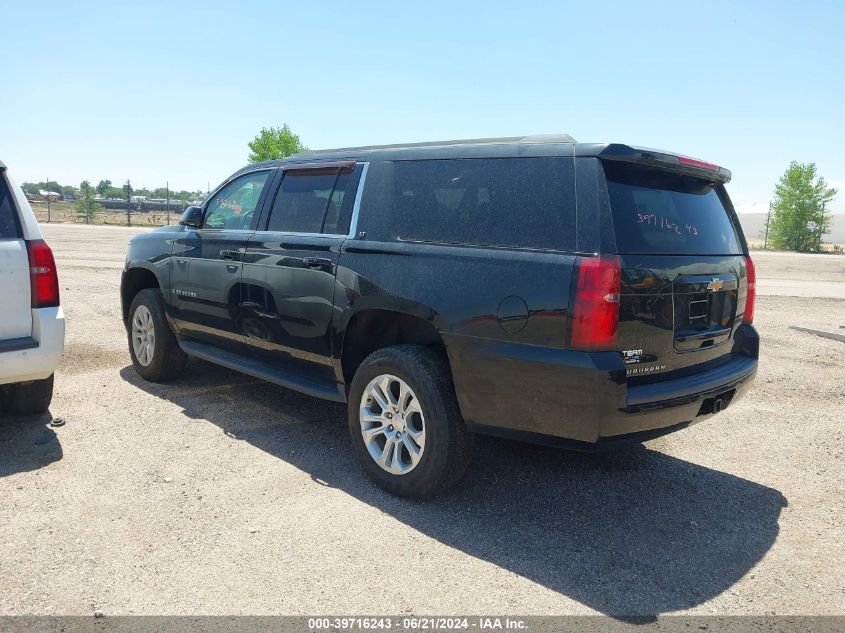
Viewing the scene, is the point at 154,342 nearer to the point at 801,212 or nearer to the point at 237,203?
the point at 237,203

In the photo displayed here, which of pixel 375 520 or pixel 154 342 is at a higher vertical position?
pixel 154 342

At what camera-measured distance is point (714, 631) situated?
8.60ft

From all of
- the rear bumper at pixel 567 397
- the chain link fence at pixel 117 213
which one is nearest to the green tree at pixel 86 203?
the chain link fence at pixel 117 213

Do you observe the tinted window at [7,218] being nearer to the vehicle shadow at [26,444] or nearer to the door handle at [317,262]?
the vehicle shadow at [26,444]

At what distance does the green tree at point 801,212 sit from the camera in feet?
169

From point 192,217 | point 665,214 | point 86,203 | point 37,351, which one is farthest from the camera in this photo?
point 86,203

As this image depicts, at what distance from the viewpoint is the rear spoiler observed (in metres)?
3.16

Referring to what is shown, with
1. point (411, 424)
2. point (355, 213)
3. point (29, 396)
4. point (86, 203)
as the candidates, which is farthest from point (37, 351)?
point (86, 203)

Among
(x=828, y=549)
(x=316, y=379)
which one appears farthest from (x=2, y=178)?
(x=828, y=549)

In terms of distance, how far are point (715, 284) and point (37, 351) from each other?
417cm

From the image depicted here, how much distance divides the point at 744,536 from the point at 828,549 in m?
0.39

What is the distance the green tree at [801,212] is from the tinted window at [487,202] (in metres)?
56.0

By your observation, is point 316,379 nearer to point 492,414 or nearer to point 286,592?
point 492,414

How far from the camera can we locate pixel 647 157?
3232mm
